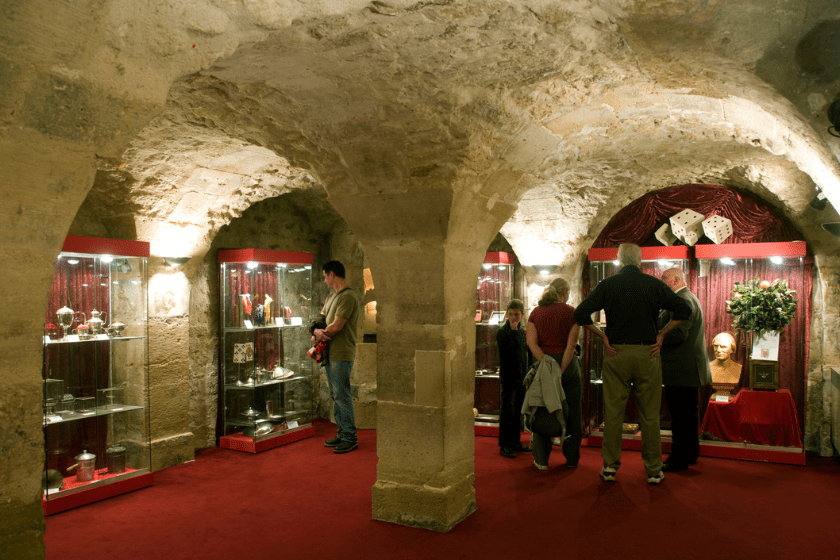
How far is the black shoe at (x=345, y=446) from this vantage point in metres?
5.70

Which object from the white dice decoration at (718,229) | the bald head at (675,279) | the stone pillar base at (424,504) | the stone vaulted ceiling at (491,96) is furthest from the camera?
the white dice decoration at (718,229)

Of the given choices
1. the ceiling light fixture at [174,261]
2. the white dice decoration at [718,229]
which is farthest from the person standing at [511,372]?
the ceiling light fixture at [174,261]

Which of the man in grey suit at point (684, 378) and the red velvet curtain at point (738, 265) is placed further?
the red velvet curtain at point (738, 265)

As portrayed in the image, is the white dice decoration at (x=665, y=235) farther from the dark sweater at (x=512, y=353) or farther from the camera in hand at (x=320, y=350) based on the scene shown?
the camera in hand at (x=320, y=350)

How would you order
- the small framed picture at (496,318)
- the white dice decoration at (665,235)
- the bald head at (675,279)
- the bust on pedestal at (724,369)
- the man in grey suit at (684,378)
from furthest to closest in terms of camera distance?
the small framed picture at (496,318)
the white dice decoration at (665,235)
the bust on pedestal at (724,369)
the bald head at (675,279)
the man in grey suit at (684,378)

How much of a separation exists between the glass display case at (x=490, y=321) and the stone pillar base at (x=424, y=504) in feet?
9.37

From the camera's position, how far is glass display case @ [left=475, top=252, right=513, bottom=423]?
6.73m

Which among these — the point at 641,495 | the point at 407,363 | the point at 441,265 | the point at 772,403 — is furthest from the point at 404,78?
the point at 772,403

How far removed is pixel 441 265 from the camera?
372 centimetres

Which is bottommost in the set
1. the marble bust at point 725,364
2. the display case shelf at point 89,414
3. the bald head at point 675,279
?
the display case shelf at point 89,414

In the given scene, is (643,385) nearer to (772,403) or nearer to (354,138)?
(772,403)

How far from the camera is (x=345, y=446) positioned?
18.9ft

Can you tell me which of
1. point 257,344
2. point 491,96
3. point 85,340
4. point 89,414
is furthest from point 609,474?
point 85,340

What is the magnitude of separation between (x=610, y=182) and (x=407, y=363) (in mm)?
3321
